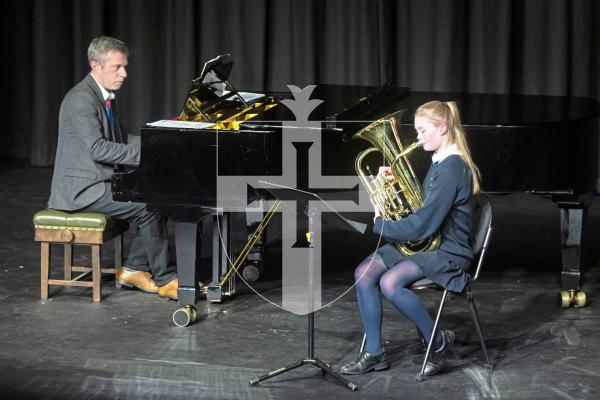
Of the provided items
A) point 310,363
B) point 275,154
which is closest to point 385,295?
point 310,363

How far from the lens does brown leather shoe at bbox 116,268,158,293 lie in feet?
19.5

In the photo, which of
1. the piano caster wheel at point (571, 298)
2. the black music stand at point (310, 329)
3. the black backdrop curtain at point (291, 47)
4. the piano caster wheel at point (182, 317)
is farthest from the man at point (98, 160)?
the black backdrop curtain at point (291, 47)

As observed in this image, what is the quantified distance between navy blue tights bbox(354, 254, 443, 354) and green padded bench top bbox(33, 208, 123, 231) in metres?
1.60

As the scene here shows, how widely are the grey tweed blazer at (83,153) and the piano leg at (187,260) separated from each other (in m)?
0.52

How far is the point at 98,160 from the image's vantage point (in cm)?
570

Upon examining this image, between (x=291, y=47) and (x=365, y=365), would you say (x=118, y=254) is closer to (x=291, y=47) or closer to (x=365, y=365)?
(x=365, y=365)

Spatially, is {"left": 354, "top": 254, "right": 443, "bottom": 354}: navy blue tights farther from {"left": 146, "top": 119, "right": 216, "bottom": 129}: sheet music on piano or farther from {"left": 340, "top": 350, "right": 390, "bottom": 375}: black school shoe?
{"left": 146, "top": 119, "right": 216, "bottom": 129}: sheet music on piano

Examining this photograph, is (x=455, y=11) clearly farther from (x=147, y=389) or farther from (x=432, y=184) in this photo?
(x=147, y=389)

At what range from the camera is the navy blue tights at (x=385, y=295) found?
4.57 metres

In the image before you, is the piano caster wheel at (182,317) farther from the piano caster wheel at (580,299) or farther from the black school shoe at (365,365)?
the piano caster wheel at (580,299)

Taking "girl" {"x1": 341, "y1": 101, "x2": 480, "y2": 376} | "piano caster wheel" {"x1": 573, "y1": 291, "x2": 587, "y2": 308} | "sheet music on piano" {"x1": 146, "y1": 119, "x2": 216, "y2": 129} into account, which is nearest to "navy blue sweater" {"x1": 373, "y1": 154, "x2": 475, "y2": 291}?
"girl" {"x1": 341, "y1": 101, "x2": 480, "y2": 376}

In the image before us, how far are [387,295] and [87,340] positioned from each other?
4.81 feet

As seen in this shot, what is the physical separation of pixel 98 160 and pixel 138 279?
69cm

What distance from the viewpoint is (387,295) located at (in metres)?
4.58
